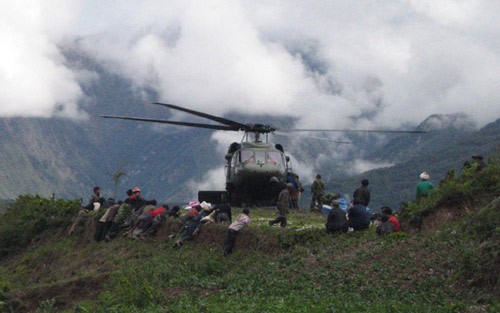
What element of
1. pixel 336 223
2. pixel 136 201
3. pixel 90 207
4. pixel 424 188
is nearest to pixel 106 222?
pixel 136 201

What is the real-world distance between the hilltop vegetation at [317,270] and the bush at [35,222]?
8.87 m

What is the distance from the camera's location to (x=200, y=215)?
2631 cm

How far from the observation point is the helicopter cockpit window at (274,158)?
34.2 metres

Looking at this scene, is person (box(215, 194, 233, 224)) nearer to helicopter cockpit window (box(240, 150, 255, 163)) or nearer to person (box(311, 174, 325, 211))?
helicopter cockpit window (box(240, 150, 255, 163))

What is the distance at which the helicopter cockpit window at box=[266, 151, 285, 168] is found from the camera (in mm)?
34188

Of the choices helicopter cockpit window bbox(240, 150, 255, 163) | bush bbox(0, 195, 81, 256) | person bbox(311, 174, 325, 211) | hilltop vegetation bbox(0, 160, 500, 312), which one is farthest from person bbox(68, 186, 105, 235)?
person bbox(311, 174, 325, 211)

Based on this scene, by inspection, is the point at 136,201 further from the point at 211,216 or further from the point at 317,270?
the point at 317,270

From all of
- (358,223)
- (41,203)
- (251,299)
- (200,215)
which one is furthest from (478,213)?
(41,203)

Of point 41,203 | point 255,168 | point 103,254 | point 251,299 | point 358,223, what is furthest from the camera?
point 41,203

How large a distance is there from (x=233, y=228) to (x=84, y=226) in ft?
41.9

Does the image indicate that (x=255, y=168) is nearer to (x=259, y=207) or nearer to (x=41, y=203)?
(x=259, y=207)

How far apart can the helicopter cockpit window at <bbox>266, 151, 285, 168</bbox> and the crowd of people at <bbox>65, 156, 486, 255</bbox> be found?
3.14ft

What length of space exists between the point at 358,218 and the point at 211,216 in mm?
6007

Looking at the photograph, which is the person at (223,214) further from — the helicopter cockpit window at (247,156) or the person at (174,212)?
the helicopter cockpit window at (247,156)
